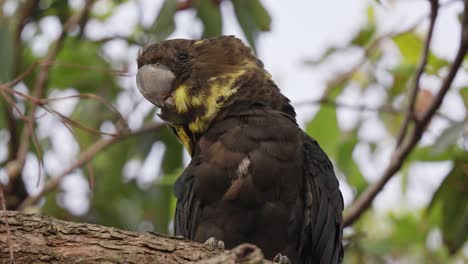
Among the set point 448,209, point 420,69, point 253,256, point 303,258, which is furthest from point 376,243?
point 253,256

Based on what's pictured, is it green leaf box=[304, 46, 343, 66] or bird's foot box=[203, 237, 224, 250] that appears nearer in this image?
bird's foot box=[203, 237, 224, 250]

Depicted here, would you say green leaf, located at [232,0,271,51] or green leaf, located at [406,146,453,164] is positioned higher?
green leaf, located at [232,0,271,51]

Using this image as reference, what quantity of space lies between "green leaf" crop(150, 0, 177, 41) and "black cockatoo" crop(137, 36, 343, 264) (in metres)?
0.79

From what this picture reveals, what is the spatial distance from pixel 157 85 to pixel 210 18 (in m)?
Answer: 1.44

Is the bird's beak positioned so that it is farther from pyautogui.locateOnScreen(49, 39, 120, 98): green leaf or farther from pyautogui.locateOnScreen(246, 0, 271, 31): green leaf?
pyautogui.locateOnScreen(49, 39, 120, 98): green leaf

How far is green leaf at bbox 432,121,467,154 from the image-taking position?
188 inches

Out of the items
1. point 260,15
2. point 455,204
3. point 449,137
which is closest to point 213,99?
point 260,15

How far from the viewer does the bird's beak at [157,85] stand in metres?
4.00

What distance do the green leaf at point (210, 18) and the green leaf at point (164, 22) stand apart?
366mm

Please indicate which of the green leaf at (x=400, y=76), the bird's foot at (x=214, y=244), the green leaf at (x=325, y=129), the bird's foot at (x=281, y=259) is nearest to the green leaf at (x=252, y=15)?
the green leaf at (x=325, y=129)

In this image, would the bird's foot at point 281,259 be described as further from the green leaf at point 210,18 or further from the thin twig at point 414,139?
the green leaf at point 210,18

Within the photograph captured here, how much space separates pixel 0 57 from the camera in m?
4.78

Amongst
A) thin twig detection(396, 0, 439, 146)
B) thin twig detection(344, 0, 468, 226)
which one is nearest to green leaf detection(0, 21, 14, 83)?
thin twig detection(344, 0, 468, 226)

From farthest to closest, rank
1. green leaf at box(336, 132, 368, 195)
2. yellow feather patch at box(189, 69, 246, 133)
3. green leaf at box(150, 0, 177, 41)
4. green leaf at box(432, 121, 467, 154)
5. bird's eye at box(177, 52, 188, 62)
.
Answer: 1. green leaf at box(336, 132, 368, 195)
2. green leaf at box(150, 0, 177, 41)
3. green leaf at box(432, 121, 467, 154)
4. bird's eye at box(177, 52, 188, 62)
5. yellow feather patch at box(189, 69, 246, 133)
